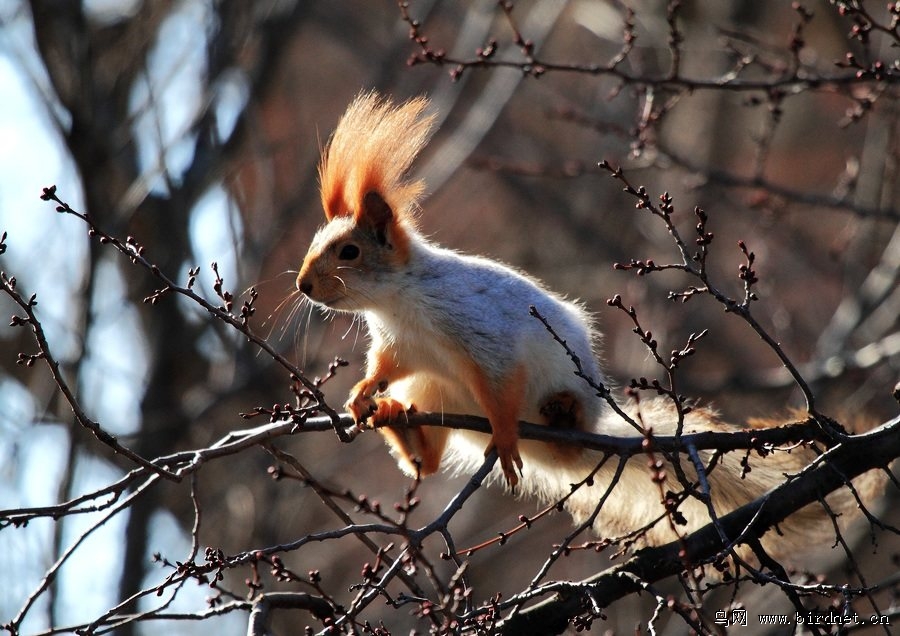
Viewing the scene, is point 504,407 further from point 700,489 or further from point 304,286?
point 304,286

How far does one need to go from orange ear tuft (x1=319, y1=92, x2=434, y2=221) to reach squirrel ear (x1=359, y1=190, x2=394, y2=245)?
13 millimetres

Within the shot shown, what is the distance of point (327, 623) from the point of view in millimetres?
2703

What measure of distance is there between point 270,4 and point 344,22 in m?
4.27

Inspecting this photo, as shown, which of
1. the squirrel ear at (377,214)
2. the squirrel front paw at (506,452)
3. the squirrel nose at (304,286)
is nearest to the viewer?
the squirrel front paw at (506,452)

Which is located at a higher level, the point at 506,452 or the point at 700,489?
the point at 506,452

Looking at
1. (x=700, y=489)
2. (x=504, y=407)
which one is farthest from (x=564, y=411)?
(x=700, y=489)

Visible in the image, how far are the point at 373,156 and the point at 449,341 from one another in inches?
29.0

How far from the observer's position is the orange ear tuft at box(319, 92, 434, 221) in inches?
152

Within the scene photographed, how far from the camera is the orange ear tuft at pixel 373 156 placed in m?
3.85

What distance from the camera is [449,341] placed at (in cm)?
384

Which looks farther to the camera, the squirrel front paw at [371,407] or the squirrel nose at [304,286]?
the squirrel nose at [304,286]

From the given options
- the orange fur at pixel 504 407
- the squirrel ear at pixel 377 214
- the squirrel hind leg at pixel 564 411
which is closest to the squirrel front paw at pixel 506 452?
the orange fur at pixel 504 407

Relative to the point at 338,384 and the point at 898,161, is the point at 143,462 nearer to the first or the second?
the point at 898,161

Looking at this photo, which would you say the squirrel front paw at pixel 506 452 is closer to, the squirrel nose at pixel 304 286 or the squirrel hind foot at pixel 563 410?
the squirrel hind foot at pixel 563 410
